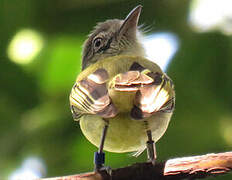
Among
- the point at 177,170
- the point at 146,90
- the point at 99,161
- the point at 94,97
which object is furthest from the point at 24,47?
the point at 177,170

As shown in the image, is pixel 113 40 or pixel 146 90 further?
pixel 113 40

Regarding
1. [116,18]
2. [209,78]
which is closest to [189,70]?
[209,78]

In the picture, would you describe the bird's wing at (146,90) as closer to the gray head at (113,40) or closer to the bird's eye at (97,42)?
the gray head at (113,40)

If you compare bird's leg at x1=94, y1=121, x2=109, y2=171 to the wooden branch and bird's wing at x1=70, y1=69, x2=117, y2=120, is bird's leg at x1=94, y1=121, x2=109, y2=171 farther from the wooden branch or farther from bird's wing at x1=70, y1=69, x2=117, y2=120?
the wooden branch

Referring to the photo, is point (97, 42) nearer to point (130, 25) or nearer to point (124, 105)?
point (130, 25)

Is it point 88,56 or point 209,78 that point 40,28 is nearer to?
point 88,56

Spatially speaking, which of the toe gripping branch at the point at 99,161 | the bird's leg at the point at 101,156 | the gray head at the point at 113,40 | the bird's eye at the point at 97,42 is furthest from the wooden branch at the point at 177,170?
the bird's eye at the point at 97,42

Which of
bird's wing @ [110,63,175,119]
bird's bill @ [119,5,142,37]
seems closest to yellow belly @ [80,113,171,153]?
bird's wing @ [110,63,175,119]
